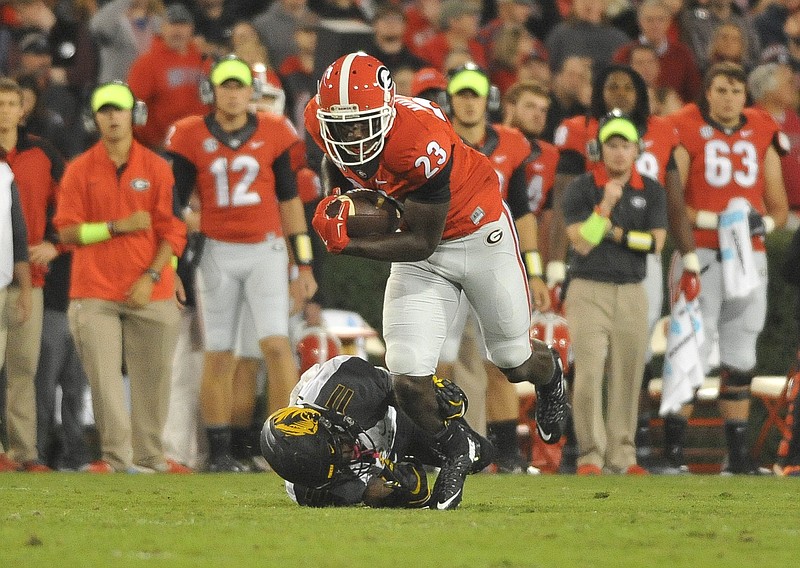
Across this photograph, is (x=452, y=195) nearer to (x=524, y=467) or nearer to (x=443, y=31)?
(x=524, y=467)

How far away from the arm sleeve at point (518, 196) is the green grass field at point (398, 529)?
7.75 ft

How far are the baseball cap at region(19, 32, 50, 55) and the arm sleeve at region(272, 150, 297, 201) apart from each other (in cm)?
270

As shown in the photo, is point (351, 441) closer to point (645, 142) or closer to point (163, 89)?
point (645, 142)

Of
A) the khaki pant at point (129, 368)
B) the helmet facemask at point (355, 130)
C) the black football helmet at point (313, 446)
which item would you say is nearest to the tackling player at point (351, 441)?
the black football helmet at point (313, 446)

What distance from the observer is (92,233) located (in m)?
9.55

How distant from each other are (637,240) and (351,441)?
11.9ft

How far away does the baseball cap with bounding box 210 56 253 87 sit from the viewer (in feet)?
32.6

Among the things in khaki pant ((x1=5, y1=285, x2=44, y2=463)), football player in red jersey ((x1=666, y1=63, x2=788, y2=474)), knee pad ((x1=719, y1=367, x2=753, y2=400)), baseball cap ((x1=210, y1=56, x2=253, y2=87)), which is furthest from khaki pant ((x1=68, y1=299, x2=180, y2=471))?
knee pad ((x1=719, y1=367, x2=753, y2=400))

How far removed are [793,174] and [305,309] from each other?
3.97 m

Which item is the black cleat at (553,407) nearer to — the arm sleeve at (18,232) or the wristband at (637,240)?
the wristband at (637,240)

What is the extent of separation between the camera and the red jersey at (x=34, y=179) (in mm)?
10008

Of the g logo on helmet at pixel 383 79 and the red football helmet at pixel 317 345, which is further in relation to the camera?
the red football helmet at pixel 317 345

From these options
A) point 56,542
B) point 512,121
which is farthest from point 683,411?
point 56,542

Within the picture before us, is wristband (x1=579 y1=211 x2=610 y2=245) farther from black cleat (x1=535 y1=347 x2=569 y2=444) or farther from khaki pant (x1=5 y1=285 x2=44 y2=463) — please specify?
khaki pant (x1=5 y1=285 x2=44 y2=463)
